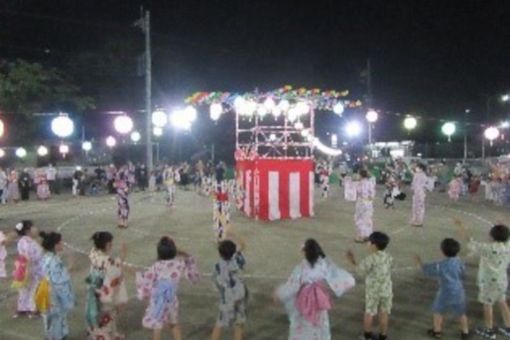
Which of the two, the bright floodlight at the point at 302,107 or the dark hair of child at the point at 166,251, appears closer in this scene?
the dark hair of child at the point at 166,251

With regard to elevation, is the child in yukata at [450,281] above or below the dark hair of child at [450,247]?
below

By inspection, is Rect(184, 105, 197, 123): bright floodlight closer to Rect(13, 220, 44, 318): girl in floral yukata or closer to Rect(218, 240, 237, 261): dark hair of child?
Rect(13, 220, 44, 318): girl in floral yukata

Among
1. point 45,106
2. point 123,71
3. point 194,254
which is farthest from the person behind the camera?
point 123,71

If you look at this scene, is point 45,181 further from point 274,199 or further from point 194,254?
point 194,254

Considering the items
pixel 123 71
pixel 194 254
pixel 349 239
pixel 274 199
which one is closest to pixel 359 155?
pixel 123 71

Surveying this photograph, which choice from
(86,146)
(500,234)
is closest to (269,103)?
(500,234)

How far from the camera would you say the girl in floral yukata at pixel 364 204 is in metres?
15.5

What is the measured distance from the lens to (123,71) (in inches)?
1710

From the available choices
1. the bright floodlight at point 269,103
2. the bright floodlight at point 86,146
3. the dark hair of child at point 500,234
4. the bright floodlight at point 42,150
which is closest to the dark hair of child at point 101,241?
the dark hair of child at point 500,234

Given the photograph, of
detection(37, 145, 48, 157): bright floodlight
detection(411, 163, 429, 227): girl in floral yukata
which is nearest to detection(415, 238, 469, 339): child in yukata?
detection(411, 163, 429, 227): girl in floral yukata

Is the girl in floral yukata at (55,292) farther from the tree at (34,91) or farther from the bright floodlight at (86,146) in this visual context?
the bright floodlight at (86,146)

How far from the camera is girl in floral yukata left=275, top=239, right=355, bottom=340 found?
258 inches

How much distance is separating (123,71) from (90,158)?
22.8ft

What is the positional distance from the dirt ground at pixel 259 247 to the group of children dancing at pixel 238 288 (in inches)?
23.9
